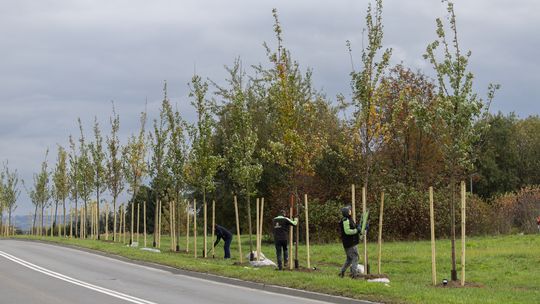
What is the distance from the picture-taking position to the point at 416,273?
2008 centimetres

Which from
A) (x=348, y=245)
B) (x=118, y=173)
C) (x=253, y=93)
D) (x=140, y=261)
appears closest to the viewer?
(x=348, y=245)

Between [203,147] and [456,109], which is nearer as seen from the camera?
[456,109]

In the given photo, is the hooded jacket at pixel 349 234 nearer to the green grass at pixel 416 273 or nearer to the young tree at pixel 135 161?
the green grass at pixel 416 273

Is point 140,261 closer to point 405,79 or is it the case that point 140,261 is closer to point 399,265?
point 399,265

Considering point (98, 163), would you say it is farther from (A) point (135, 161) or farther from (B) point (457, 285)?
(B) point (457, 285)

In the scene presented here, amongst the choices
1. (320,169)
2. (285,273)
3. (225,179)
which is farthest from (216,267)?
(225,179)

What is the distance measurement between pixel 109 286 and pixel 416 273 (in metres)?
8.82

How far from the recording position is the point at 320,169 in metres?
38.0

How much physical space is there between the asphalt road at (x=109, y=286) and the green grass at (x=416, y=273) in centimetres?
93

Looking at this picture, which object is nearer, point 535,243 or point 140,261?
point 140,261

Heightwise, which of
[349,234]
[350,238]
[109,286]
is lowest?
[109,286]

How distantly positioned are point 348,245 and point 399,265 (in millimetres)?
5064

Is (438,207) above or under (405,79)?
under

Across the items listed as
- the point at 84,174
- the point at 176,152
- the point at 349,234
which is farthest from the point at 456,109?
the point at 84,174
